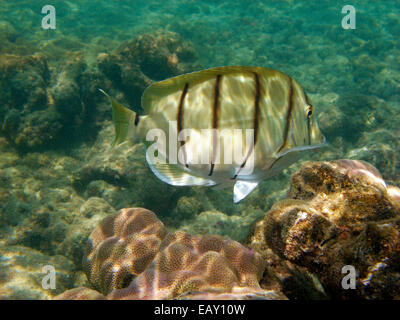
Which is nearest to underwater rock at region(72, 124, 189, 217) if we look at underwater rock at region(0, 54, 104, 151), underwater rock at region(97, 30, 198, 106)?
underwater rock at region(0, 54, 104, 151)

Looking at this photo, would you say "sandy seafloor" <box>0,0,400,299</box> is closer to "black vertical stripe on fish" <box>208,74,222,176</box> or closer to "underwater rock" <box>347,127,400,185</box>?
"underwater rock" <box>347,127,400,185</box>

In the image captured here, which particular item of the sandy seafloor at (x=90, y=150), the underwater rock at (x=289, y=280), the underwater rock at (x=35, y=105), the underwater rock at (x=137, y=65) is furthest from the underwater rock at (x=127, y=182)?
the underwater rock at (x=289, y=280)

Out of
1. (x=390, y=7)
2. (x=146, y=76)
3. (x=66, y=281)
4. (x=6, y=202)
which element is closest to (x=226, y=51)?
(x=146, y=76)

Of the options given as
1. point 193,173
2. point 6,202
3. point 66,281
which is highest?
point 193,173

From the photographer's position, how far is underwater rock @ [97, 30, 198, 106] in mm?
6688

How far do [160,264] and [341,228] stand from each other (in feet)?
4.86

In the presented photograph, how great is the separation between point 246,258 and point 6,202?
4708mm

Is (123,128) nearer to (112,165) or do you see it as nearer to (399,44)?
(112,165)

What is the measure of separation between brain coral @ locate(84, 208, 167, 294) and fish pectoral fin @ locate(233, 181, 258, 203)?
1.52m

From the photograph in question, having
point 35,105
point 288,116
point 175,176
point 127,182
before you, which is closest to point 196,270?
point 175,176

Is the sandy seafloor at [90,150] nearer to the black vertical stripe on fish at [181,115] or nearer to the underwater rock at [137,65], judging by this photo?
the underwater rock at [137,65]

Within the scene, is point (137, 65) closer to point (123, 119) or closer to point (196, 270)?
point (123, 119)

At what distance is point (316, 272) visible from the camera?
181cm
